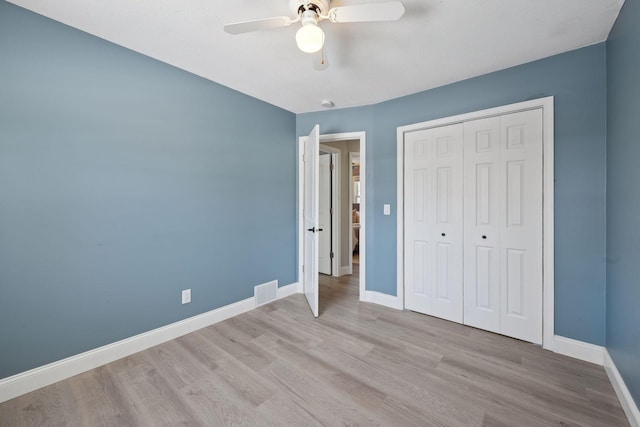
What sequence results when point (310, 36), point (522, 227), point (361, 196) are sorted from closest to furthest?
point (310, 36) < point (522, 227) < point (361, 196)

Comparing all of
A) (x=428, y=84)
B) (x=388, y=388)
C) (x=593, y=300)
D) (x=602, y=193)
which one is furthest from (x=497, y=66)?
(x=388, y=388)

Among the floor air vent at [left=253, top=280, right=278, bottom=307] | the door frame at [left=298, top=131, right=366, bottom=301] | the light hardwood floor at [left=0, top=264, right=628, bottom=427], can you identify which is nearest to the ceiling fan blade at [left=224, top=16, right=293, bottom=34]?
the door frame at [left=298, top=131, right=366, bottom=301]

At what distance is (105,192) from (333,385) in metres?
2.19

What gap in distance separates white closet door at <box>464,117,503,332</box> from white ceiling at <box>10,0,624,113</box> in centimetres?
64

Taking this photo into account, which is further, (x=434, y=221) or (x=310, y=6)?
(x=434, y=221)

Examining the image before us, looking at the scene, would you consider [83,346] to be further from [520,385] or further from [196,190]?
[520,385]

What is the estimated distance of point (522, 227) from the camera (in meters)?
2.23

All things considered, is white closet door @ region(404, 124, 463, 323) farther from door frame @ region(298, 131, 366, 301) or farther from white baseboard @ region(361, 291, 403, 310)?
door frame @ region(298, 131, 366, 301)

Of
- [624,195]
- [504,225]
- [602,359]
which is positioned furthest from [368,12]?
[602,359]

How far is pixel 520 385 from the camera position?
1701 mm

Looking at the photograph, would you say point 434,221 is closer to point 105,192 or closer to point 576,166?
point 576,166

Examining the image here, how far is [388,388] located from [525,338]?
1438mm

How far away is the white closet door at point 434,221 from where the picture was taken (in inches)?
102

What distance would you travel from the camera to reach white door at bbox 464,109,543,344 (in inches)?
85.4
